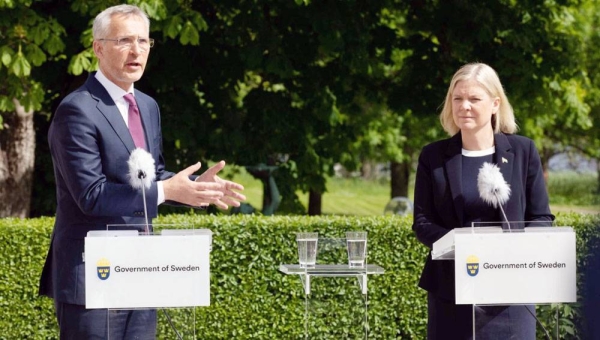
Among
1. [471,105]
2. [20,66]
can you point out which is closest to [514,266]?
[471,105]

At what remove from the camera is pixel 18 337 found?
8.23 metres

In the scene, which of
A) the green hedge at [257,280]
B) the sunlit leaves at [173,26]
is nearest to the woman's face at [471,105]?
the green hedge at [257,280]

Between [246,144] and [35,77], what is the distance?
9.87ft

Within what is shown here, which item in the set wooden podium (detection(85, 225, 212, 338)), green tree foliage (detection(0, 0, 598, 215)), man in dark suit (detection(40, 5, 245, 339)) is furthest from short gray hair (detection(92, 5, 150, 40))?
green tree foliage (detection(0, 0, 598, 215))

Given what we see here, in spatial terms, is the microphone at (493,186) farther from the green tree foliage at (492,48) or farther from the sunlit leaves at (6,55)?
the green tree foliage at (492,48)

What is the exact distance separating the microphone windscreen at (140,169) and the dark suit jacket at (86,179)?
0.03 metres

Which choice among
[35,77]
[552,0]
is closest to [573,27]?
[552,0]

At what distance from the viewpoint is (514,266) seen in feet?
12.3

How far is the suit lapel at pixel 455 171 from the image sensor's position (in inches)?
166

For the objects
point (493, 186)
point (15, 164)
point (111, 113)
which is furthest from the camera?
point (15, 164)

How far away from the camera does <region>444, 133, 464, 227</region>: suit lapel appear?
4.21 m

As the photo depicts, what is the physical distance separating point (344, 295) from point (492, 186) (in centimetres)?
152

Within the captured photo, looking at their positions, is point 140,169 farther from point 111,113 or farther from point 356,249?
point 356,249

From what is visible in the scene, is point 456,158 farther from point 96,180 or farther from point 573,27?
point 573,27
